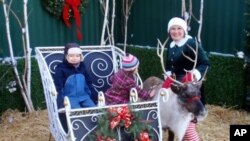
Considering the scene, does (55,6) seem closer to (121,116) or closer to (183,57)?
(183,57)

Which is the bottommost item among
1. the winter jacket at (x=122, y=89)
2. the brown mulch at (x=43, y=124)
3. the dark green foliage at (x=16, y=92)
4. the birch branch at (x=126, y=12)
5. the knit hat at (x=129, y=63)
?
the brown mulch at (x=43, y=124)

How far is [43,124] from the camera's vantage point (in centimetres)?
577

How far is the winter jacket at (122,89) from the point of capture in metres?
4.05

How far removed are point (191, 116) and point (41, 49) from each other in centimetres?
176

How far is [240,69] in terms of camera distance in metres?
5.93

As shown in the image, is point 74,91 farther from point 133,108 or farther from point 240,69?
point 240,69

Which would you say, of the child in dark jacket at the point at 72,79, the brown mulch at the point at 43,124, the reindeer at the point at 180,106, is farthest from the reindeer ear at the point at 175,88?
the brown mulch at the point at 43,124

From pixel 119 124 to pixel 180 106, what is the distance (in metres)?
0.65

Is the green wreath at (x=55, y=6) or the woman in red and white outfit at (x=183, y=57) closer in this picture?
the woman in red and white outfit at (x=183, y=57)

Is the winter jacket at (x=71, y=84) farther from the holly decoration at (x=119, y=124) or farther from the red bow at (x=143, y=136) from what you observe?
the red bow at (x=143, y=136)

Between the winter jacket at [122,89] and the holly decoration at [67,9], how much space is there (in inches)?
106

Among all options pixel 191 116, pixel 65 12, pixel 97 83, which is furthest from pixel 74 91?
pixel 65 12

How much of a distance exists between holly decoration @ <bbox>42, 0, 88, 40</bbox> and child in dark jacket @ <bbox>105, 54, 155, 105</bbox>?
2.68 meters

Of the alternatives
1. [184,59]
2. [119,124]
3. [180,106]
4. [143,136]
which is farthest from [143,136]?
[184,59]
